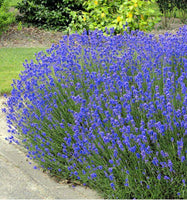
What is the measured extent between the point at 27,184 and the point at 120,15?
21.2 ft

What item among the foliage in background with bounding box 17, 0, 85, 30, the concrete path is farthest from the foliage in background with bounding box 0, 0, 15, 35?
the concrete path

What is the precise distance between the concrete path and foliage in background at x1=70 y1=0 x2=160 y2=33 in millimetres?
5406

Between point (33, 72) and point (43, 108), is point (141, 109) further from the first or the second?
point (33, 72)

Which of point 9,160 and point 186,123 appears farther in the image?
point 9,160

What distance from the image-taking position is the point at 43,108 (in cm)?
414

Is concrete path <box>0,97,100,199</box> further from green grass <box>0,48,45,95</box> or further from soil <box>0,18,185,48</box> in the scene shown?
soil <box>0,18,185,48</box>

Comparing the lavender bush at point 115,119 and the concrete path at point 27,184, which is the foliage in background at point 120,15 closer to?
the lavender bush at point 115,119

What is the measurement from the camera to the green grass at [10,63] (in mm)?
7137

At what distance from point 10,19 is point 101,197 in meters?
A: 9.36

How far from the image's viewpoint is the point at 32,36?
12.4 m

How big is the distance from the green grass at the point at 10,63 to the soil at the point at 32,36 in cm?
97

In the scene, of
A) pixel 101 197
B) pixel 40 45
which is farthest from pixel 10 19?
pixel 101 197

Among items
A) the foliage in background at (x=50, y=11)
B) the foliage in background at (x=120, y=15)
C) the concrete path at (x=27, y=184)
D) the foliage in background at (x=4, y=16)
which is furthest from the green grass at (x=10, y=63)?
the concrete path at (x=27, y=184)

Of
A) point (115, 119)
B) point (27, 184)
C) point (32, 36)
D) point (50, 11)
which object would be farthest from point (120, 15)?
point (115, 119)
